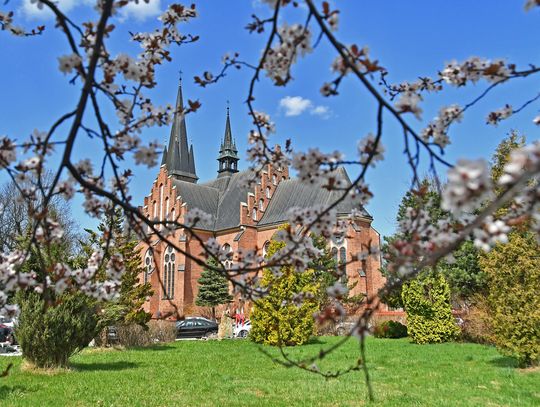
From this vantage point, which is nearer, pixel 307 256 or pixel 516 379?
pixel 307 256

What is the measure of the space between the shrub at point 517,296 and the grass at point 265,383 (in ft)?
1.79

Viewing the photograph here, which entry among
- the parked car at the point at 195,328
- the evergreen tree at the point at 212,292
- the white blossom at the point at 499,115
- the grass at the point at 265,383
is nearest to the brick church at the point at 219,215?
the evergreen tree at the point at 212,292

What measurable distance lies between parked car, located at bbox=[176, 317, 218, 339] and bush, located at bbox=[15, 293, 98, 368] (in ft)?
44.6

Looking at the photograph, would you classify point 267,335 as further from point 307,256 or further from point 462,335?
point 307,256

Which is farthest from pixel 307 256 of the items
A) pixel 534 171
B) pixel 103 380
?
pixel 103 380

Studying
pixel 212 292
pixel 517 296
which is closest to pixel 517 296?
pixel 517 296

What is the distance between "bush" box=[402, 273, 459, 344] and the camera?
1669 cm

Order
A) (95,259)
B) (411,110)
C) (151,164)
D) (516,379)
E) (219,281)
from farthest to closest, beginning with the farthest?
(219,281)
(516,379)
(95,259)
(151,164)
(411,110)

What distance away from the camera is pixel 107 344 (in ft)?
55.5

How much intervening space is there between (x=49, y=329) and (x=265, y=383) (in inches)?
177

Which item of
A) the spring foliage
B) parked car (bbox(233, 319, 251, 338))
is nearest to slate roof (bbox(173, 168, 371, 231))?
parked car (bbox(233, 319, 251, 338))

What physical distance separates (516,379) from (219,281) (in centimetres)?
2385

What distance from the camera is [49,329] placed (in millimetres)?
9484

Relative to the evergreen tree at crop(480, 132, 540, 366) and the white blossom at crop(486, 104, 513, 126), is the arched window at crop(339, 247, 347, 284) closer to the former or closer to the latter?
the white blossom at crop(486, 104, 513, 126)
